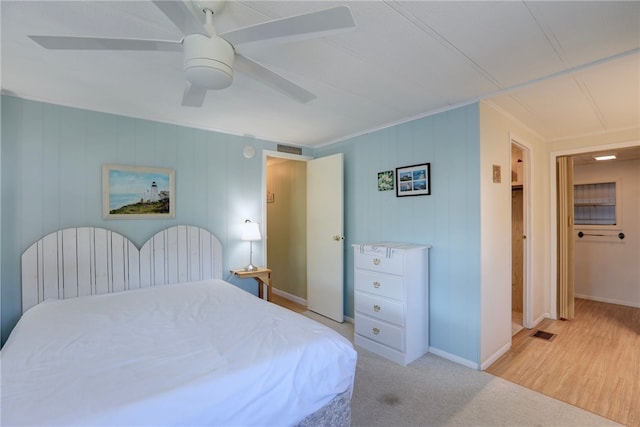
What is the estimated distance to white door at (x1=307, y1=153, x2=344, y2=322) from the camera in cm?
382

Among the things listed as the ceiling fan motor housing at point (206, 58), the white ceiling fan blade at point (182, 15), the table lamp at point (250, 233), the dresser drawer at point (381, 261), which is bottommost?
the dresser drawer at point (381, 261)

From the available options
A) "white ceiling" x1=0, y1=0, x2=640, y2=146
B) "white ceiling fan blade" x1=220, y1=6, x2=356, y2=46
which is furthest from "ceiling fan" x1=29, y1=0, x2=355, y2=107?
"white ceiling" x1=0, y1=0, x2=640, y2=146

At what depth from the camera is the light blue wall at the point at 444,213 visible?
105 inches

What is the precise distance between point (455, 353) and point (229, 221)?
276cm

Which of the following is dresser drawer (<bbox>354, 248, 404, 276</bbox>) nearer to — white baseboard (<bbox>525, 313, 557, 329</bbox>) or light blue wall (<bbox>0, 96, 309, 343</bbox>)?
light blue wall (<bbox>0, 96, 309, 343</bbox>)

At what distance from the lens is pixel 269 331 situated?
1.73 metres

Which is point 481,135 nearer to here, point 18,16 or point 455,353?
point 455,353

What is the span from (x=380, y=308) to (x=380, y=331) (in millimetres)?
224

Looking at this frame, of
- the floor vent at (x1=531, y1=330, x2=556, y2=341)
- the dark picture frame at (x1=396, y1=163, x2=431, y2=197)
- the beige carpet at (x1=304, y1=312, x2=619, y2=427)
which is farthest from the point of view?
the floor vent at (x1=531, y1=330, x2=556, y2=341)

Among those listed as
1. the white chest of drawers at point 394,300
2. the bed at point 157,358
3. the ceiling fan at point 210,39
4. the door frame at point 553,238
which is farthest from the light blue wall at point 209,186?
the door frame at point 553,238

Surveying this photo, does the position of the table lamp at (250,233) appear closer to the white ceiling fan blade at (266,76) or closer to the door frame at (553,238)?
the white ceiling fan blade at (266,76)

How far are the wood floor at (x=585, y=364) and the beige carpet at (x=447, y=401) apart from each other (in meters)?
0.17

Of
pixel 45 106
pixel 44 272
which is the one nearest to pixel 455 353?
pixel 44 272

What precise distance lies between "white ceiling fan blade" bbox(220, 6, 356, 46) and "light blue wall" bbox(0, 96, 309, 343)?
2.26 meters
